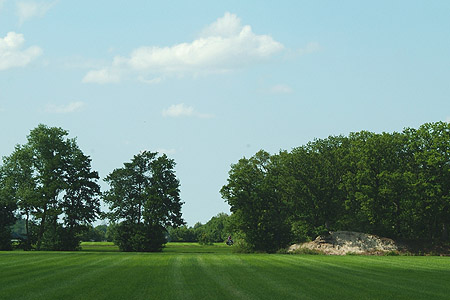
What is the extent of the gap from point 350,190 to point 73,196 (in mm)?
41919

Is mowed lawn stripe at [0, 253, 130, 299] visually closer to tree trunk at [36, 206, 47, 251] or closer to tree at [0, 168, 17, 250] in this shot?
tree trunk at [36, 206, 47, 251]

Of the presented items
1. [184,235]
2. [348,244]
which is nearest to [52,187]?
[348,244]

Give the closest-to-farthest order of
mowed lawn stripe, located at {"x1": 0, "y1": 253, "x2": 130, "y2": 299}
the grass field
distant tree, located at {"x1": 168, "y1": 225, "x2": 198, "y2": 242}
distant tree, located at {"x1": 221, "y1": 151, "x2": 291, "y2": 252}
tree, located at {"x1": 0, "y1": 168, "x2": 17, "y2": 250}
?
1. mowed lawn stripe, located at {"x1": 0, "y1": 253, "x2": 130, "y2": 299}
2. the grass field
3. distant tree, located at {"x1": 221, "y1": 151, "x2": 291, "y2": 252}
4. tree, located at {"x1": 0, "y1": 168, "x2": 17, "y2": 250}
5. distant tree, located at {"x1": 168, "y1": 225, "x2": 198, "y2": 242}

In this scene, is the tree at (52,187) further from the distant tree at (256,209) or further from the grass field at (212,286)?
the grass field at (212,286)

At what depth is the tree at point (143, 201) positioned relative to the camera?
8025 centimetres

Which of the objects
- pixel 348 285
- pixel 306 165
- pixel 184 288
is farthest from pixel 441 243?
pixel 184 288

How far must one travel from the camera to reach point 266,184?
77.1m

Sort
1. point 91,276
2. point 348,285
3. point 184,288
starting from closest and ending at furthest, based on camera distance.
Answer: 1. point 184,288
2. point 348,285
3. point 91,276

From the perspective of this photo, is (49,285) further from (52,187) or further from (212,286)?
(52,187)

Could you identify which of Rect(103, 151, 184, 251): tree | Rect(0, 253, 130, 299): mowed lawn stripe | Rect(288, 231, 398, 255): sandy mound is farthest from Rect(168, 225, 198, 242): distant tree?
Rect(0, 253, 130, 299): mowed lawn stripe

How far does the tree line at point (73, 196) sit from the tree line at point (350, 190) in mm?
12380

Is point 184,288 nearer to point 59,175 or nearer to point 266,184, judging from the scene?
point 266,184

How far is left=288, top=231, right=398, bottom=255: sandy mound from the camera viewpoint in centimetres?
6888

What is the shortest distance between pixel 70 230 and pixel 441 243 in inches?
2069
